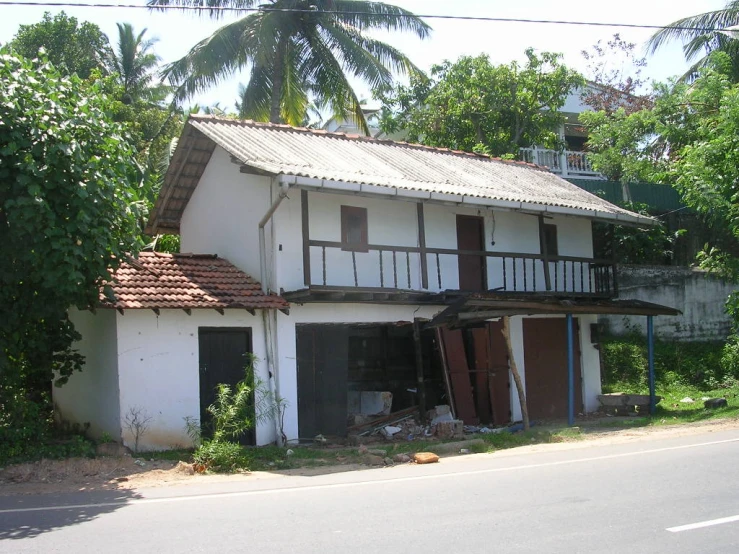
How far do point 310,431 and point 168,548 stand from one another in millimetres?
8352

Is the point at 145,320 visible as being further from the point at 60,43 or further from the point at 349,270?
the point at 60,43

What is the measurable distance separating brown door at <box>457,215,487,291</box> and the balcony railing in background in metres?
10.5

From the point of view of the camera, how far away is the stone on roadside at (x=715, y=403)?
17.3 meters

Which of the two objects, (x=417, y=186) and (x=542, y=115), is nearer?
Result: (x=417, y=186)

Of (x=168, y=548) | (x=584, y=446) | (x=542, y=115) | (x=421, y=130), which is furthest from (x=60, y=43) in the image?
(x=168, y=548)

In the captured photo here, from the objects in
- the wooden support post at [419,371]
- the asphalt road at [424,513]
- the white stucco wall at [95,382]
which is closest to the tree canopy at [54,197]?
the white stucco wall at [95,382]

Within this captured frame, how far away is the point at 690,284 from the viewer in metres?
23.2

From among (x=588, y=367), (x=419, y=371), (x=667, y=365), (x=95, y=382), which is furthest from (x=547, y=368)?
(x=95, y=382)

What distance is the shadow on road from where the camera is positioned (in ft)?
24.1

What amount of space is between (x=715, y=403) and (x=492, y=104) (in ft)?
41.1

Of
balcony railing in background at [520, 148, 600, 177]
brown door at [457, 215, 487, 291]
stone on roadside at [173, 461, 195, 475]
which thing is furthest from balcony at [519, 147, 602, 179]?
stone on roadside at [173, 461, 195, 475]

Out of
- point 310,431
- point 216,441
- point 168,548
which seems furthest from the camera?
point 310,431

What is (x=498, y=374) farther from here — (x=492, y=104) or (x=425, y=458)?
(x=492, y=104)

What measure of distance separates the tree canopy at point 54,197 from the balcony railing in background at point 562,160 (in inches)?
729
